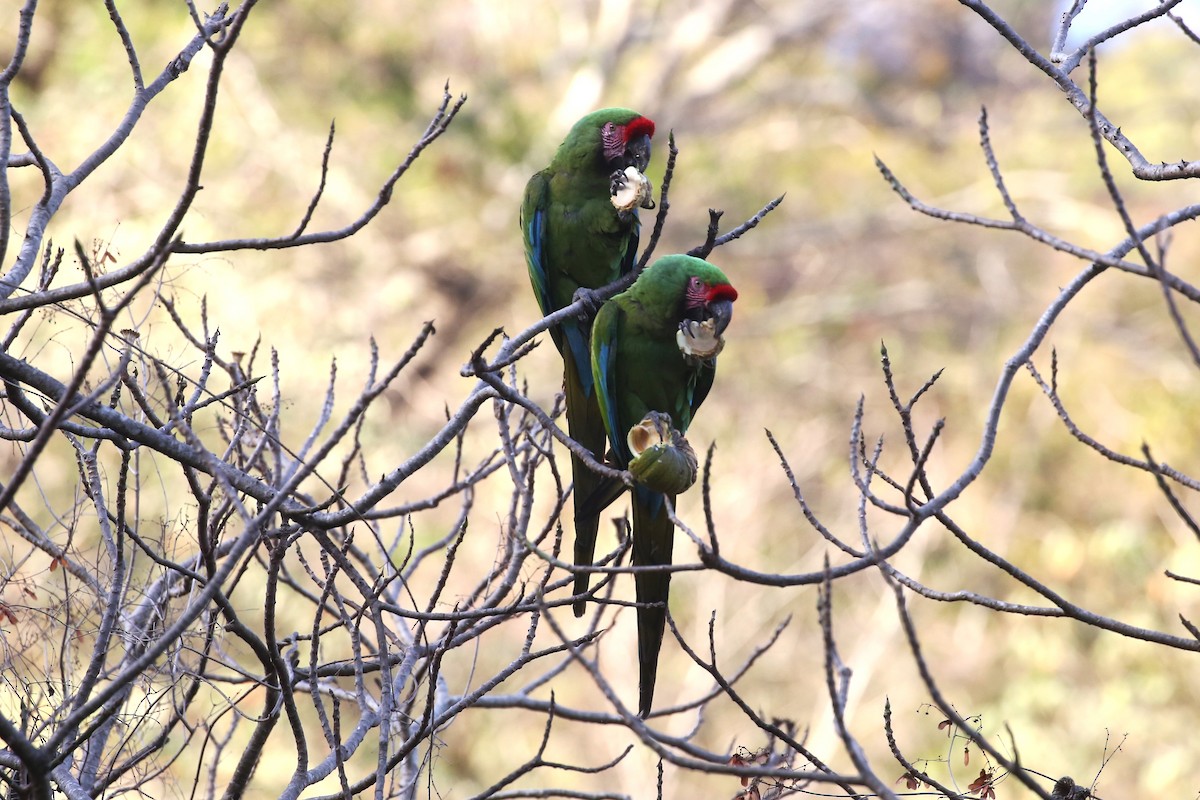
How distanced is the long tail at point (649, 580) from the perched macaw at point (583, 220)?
0.57m

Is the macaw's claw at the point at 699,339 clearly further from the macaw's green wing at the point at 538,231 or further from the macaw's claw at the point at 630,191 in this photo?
the macaw's green wing at the point at 538,231

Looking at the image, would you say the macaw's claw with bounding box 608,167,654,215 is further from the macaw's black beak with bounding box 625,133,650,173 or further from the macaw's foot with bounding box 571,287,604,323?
the macaw's foot with bounding box 571,287,604,323

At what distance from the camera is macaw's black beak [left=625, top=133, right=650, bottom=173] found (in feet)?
11.0

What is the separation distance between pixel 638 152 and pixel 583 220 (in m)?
0.26

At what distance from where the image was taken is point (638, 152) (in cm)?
338

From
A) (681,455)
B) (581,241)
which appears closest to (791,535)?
(581,241)

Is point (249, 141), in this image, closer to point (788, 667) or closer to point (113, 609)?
point (788, 667)

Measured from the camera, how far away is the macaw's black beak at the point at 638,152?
3354 mm

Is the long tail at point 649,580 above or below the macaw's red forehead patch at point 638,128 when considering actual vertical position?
below

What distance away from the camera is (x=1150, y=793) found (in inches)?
358

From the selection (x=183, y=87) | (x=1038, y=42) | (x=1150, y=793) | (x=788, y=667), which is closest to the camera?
(x=1150, y=793)

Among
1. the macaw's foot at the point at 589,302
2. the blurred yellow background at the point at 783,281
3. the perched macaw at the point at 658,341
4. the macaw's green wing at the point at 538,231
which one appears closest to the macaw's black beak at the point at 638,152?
the macaw's green wing at the point at 538,231

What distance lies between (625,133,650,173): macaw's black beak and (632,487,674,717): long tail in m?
1.19

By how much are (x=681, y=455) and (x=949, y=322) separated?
1184 centimetres
